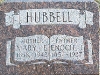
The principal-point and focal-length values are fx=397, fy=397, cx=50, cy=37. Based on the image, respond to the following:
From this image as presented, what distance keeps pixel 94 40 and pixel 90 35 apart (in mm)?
82

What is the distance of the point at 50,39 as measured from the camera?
507cm

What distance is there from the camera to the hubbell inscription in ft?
16.6

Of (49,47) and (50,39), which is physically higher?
(50,39)

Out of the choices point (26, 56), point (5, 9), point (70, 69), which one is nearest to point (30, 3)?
point (5, 9)

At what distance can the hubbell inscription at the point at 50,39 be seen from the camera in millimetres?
5059

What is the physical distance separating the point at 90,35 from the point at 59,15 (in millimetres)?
474

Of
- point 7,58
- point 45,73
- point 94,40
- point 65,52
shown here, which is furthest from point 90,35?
point 7,58

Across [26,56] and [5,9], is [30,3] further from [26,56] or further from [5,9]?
[26,56]

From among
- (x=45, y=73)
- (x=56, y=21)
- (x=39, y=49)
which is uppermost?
(x=56, y=21)

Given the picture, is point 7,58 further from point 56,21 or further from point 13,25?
point 56,21

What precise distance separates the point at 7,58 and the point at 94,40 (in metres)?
1.14

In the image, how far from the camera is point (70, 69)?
16.6 ft

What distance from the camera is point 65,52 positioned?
200 inches

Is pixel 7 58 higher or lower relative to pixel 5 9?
lower
